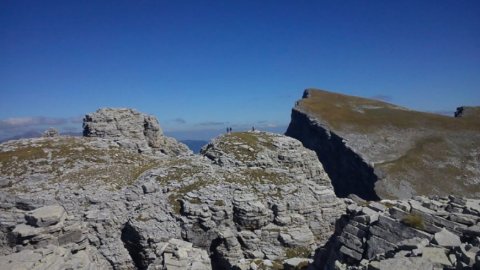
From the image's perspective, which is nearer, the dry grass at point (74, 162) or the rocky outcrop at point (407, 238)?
the rocky outcrop at point (407, 238)

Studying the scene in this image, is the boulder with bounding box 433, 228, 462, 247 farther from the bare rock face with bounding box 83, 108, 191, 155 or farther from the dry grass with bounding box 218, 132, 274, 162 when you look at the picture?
the bare rock face with bounding box 83, 108, 191, 155

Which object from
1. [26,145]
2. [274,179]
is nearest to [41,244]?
[26,145]

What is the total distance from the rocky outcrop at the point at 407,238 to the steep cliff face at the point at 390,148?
48743 mm

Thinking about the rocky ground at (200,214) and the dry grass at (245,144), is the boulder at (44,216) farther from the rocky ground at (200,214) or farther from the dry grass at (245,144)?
the dry grass at (245,144)

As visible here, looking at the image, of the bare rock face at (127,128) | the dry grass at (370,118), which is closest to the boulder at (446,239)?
the bare rock face at (127,128)

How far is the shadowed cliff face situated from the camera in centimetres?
8144

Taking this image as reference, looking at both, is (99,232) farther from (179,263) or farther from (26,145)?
(26,145)

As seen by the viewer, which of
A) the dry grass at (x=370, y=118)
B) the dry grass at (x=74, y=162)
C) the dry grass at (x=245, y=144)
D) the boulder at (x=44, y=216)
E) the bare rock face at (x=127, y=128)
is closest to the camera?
the boulder at (x=44, y=216)

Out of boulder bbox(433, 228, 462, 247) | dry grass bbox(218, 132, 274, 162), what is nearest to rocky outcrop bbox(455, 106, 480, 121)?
dry grass bbox(218, 132, 274, 162)

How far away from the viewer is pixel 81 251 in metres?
31.2

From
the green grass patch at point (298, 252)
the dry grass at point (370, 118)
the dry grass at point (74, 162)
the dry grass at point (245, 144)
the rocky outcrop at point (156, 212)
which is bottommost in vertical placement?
the green grass patch at point (298, 252)

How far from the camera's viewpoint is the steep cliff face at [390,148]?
3004 inches

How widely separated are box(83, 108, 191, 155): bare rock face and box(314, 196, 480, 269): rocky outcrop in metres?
33.9

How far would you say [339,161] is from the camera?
92.6m
